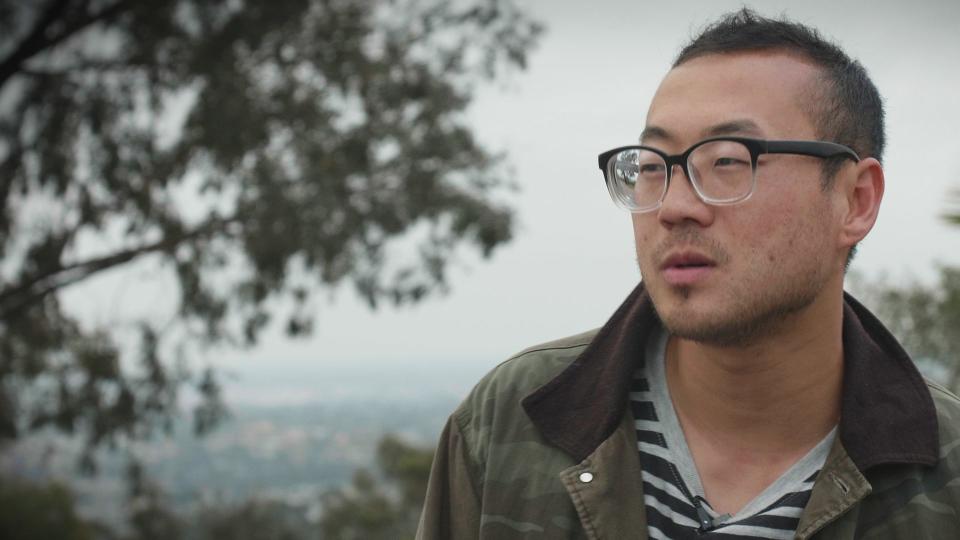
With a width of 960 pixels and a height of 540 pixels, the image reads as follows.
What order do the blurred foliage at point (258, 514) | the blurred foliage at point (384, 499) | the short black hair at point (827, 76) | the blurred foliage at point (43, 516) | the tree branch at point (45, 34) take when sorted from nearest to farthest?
the short black hair at point (827, 76)
the tree branch at point (45, 34)
the blurred foliage at point (258, 514)
the blurred foliage at point (43, 516)
the blurred foliage at point (384, 499)

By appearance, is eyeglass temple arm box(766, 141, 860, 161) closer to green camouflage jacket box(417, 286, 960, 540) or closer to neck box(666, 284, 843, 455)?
neck box(666, 284, 843, 455)

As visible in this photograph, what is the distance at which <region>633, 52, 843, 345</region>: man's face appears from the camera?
190 centimetres

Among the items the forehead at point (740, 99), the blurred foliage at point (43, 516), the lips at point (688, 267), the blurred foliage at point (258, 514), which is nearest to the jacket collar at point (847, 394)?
the lips at point (688, 267)

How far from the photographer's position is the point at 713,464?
81.9 inches

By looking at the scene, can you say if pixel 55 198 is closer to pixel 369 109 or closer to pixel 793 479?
pixel 369 109

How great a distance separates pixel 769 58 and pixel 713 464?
830mm

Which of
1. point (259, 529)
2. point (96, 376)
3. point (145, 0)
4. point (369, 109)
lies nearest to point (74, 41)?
point (145, 0)

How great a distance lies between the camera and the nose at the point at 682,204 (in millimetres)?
1897

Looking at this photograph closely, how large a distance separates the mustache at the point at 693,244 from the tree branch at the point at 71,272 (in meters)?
9.64

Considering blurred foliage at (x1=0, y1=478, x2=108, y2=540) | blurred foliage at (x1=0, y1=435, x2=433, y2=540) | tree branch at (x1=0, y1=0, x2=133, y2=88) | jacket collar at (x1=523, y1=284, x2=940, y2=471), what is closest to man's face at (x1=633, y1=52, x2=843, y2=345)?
jacket collar at (x1=523, y1=284, x2=940, y2=471)

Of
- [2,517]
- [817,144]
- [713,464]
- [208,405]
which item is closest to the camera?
[817,144]

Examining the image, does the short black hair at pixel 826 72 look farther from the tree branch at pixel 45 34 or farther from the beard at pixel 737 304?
the tree branch at pixel 45 34

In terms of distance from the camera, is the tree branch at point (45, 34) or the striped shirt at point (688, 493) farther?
the tree branch at point (45, 34)

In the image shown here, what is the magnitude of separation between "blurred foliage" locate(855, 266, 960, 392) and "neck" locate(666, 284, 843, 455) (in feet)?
34.6
